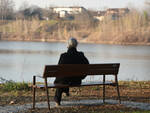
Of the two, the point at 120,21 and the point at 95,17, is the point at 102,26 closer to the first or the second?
the point at 120,21

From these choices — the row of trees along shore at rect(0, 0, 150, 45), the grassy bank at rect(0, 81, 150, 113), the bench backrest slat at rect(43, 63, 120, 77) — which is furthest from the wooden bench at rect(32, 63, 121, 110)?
the row of trees along shore at rect(0, 0, 150, 45)

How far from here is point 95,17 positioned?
217 ft

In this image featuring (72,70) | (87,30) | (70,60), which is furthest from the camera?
(87,30)

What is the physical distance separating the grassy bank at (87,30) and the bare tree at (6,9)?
2.10 m

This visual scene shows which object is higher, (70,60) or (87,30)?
(70,60)

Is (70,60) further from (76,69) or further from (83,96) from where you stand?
(83,96)

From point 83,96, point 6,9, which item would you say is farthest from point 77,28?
point 83,96

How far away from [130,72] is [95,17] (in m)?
49.4

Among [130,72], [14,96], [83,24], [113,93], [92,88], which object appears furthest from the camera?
[83,24]

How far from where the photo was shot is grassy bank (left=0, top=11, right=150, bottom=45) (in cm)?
4831

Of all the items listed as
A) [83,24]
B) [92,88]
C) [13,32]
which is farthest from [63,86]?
[83,24]

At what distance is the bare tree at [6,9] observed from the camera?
56219mm

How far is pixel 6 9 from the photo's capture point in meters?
59.5

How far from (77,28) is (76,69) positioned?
169 ft
